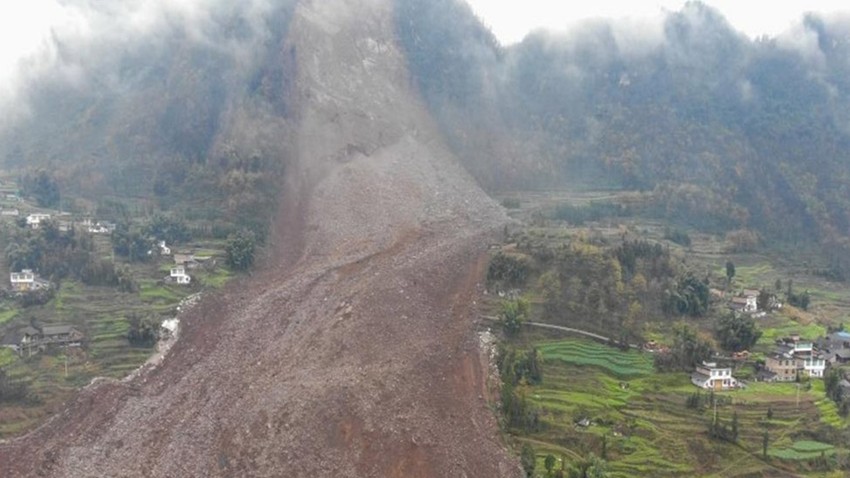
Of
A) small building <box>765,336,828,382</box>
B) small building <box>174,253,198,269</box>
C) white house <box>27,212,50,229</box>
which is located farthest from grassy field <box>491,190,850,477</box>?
white house <box>27,212,50,229</box>

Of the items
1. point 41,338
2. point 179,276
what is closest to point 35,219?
point 179,276

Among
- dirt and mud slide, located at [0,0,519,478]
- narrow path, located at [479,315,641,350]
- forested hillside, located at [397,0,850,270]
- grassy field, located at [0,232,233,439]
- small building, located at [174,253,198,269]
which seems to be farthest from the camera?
forested hillside, located at [397,0,850,270]

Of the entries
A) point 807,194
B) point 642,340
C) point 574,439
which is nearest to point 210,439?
point 574,439

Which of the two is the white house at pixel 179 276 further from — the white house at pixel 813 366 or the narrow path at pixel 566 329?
the white house at pixel 813 366

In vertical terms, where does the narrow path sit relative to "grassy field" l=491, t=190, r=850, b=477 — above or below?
above

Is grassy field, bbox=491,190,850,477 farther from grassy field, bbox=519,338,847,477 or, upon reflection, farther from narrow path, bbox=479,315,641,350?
narrow path, bbox=479,315,641,350

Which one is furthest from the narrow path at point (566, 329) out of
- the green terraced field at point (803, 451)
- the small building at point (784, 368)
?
the green terraced field at point (803, 451)

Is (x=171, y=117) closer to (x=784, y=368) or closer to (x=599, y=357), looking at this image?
(x=599, y=357)

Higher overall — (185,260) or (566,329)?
(185,260)
